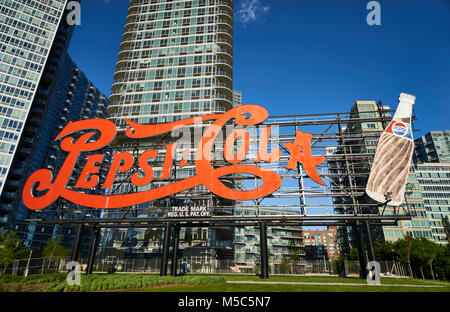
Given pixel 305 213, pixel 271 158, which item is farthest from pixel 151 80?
pixel 305 213

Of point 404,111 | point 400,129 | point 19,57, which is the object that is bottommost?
point 400,129

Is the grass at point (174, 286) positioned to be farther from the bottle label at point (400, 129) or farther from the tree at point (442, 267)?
the tree at point (442, 267)

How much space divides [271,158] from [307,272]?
58.5 feet

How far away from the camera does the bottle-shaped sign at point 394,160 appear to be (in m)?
24.8

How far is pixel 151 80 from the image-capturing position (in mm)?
61250

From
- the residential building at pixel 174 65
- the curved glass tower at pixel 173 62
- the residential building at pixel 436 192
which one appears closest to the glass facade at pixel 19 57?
the residential building at pixel 174 65

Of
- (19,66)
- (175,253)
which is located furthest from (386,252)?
(19,66)

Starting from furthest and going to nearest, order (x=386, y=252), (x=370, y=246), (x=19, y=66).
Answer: (x=19, y=66)
(x=386, y=252)
(x=370, y=246)

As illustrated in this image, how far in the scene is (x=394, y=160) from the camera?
25.5 m

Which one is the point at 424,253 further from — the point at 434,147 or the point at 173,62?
the point at 434,147

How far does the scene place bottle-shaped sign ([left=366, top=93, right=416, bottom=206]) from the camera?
24.8 meters

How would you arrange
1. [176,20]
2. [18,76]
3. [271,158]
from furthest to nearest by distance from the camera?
[18,76] → [176,20] → [271,158]

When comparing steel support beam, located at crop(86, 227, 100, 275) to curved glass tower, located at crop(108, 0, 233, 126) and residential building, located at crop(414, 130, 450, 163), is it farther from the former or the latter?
residential building, located at crop(414, 130, 450, 163)
